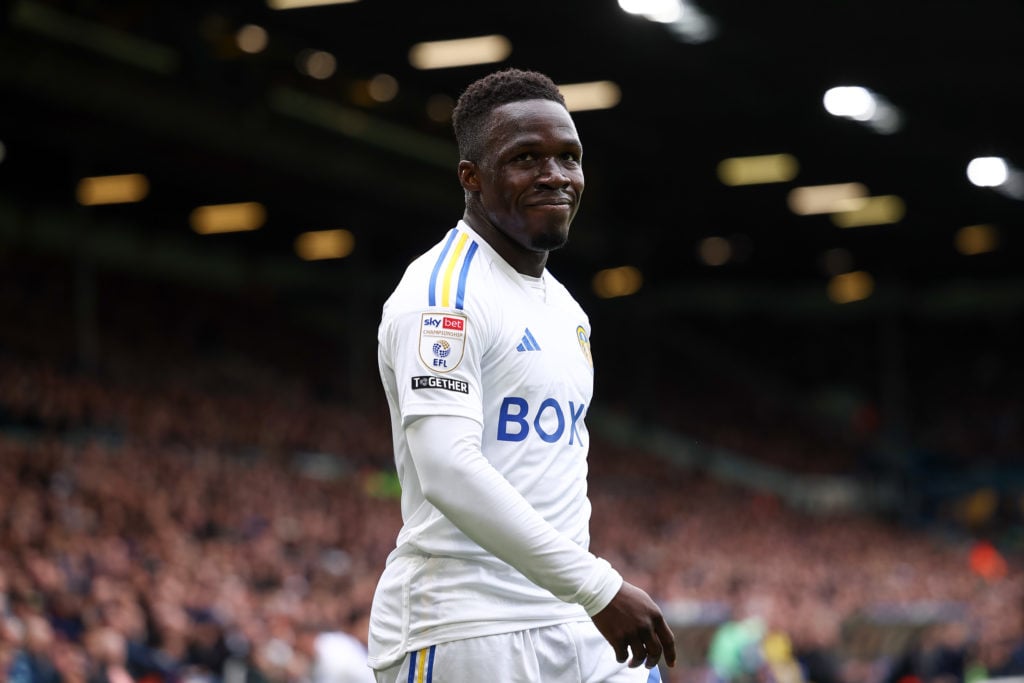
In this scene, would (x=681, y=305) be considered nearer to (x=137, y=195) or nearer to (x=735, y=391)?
(x=735, y=391)

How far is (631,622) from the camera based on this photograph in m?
2.88

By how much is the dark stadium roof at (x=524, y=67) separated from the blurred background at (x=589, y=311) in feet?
0.29

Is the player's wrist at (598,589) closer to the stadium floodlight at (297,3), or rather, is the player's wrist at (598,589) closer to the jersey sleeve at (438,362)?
the jersey sleeve at (438,362)

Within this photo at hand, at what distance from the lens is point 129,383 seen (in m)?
24.1

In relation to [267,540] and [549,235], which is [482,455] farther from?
[267,540]

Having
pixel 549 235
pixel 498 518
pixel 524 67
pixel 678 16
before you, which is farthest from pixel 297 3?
pixel 498 518

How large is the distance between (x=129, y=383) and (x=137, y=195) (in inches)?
353

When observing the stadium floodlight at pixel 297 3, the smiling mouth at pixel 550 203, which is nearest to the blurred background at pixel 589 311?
the stadium floodlight at pixel 297 3

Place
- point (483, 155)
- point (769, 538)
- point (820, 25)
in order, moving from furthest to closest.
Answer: point (769, 538) → point (820, 25) → point (483, 155)

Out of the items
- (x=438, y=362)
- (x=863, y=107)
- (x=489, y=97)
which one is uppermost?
(x=863, y=107)

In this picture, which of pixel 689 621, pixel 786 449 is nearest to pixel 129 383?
pixel 689 621

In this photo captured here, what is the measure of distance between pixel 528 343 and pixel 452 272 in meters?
0.21

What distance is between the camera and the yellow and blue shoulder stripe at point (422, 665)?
3059 mm

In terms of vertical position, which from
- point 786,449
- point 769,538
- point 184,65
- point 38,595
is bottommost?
point 38,595
